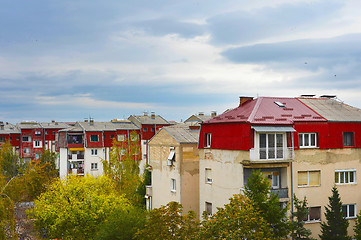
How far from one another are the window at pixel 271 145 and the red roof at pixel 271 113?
3.81 feet

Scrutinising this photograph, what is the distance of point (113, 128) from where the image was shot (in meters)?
77.1

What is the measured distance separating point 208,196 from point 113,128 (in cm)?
4404

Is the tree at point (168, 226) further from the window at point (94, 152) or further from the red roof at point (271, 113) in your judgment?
the window at point (94, 152)

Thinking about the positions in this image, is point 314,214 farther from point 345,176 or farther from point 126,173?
point 126,173

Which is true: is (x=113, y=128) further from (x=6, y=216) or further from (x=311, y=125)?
(x=6, y=216)

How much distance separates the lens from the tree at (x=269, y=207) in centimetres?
2550

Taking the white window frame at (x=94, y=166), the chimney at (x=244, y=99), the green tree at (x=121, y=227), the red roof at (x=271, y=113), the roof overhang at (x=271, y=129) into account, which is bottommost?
the green tree at (x=121, y=227)

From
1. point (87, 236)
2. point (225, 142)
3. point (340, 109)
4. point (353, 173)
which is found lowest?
point (87, 236)

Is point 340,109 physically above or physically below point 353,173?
above

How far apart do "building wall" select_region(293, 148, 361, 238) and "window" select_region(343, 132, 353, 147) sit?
1.74 ft

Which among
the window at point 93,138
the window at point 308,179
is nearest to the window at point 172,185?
the window at point 308,179

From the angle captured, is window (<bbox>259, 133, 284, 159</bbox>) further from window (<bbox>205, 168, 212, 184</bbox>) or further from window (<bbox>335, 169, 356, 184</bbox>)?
window (<bbox>205, 168, 212, 184</bbox>)

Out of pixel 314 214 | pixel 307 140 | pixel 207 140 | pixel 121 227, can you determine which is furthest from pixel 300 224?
pixel 121 227

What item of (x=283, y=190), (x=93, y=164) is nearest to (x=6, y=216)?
(x=283, y=190)
